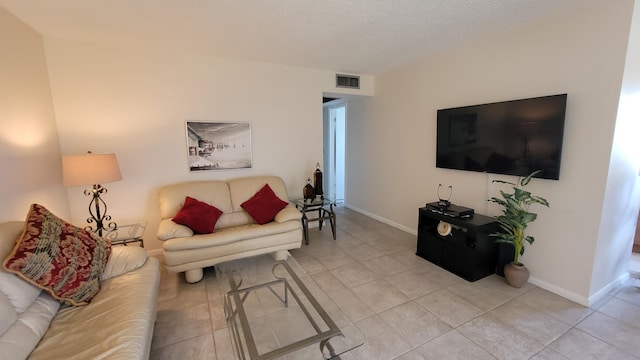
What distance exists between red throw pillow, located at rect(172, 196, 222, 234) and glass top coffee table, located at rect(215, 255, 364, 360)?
61 centimetres

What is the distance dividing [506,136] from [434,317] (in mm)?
1817

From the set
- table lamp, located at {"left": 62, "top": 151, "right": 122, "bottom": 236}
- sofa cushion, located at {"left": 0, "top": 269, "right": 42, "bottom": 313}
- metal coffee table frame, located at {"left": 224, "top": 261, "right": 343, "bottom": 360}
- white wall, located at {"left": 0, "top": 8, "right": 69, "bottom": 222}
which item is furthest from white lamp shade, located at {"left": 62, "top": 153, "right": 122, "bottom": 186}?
metal coffee table frame, located at {"left": 224, "top": 261, "right": 343, "bottom": 360}

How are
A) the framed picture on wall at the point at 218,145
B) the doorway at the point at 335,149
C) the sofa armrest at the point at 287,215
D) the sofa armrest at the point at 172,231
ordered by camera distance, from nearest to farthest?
1. the sofa armrest at the point at 172,231
2. the sofa armrest at the point at 287,215
3. the framed picture on wall at the point at 218,145
4. the doorway at the point at 335,149

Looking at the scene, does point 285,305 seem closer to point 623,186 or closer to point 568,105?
point 568,105

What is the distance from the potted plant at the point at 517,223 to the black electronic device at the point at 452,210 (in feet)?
0.93

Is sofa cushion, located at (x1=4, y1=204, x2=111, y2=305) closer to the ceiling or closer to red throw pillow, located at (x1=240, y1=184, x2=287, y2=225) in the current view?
red throw pillow, located at (x1=240, y1=184, x2=287, y2=225)

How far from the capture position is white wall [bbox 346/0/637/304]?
2023mm

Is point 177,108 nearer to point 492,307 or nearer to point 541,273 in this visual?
point 492,307

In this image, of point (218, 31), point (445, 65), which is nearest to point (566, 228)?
point (445, 65)

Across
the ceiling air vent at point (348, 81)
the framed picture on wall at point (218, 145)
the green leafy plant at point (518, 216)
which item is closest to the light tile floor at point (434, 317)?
the green leafy plant at point (518, 216)

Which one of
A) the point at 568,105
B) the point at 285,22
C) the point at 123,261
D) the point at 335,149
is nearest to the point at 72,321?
the point at 123,261

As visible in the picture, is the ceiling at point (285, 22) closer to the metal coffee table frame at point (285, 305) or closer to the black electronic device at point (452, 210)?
the black electronic device at point (452, 210)

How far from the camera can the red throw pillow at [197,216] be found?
2721mm

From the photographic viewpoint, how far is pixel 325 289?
8.09 ft
